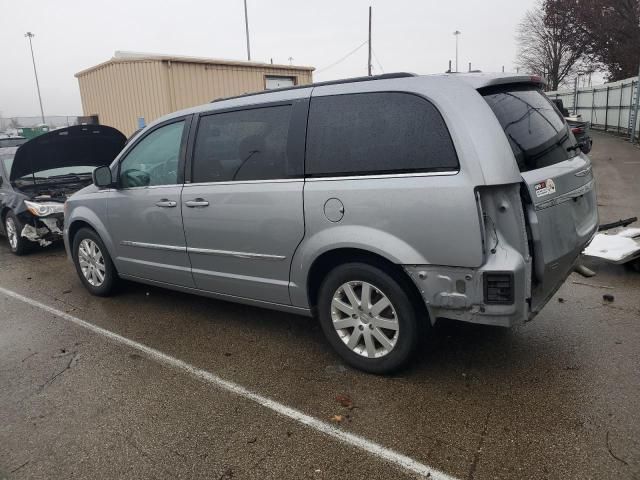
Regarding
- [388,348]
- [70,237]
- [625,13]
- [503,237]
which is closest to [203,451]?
[388,348]

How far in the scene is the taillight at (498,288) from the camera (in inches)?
110

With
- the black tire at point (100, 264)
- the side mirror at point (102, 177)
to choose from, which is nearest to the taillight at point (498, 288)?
the side mirror at point (102, 177)

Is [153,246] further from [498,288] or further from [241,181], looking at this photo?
[498,288]

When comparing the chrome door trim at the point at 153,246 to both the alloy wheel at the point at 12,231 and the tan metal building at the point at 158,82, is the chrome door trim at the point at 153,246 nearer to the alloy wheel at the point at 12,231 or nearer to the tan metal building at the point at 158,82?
the alloy wheel at the point at 12,231

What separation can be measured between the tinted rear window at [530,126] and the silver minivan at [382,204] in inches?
0.5

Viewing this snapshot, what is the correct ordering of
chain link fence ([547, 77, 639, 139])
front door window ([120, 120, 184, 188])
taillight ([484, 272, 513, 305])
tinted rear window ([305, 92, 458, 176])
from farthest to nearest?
chain link fence ([547, 77, 639, 139])
front door window ([120, 120, 184, 188])
tinted rear window ([305, 92, 458, 176])
taillight ([484, 272, 513, 305])

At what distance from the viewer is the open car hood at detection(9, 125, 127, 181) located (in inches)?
290

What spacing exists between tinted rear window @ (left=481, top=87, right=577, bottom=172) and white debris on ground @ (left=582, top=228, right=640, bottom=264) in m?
1.91

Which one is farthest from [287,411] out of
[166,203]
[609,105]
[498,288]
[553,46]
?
[553,46]

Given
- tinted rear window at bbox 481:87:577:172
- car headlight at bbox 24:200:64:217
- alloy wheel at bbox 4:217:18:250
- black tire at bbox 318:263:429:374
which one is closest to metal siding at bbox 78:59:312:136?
alloy wheel at bbox 4:217:18:250

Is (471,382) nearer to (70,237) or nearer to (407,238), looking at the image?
(407,238)

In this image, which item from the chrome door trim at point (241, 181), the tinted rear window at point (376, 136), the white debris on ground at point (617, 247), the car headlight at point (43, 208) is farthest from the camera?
the car headlight at point (43, 208)

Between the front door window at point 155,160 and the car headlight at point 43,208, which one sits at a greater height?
the front door window at point 155,160

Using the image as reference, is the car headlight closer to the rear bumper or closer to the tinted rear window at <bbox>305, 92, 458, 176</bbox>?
the tinted rear window at <bbox>305, 92, 458, 176</bbox>
